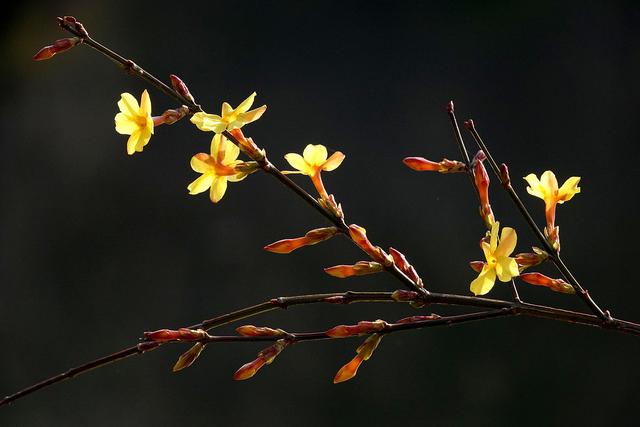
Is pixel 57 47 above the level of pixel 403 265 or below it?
above

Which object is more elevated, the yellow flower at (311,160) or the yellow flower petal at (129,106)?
the yellow flower petal at (129,106)

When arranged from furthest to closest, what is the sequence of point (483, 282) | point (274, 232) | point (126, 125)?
1. point (274, 232)
2. point (126, 125)
3. point (483, 282)

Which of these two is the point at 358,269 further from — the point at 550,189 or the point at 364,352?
the point at 550,189

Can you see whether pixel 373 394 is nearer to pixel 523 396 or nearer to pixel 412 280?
pixel 523 396

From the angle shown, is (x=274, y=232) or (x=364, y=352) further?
(x=274, y=232)

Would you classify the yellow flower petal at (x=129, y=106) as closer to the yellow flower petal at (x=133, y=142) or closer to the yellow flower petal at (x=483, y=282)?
the yellow flower petal at (x=133, y=142)

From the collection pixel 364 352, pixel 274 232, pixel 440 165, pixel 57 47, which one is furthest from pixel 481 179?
pixel 274 232

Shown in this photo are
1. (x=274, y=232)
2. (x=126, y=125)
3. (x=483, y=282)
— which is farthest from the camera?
(x=274, y=232)

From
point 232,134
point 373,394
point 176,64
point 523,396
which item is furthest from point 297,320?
point 232,134

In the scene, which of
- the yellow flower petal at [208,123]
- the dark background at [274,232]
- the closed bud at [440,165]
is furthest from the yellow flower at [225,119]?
the dark background at [274,232]
